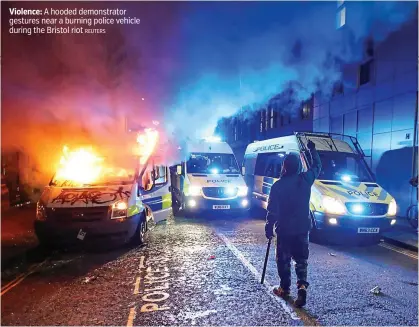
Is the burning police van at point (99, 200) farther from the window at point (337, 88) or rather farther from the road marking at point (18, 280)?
the window at point (337, 88)

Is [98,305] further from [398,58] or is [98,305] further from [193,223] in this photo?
[398,58]

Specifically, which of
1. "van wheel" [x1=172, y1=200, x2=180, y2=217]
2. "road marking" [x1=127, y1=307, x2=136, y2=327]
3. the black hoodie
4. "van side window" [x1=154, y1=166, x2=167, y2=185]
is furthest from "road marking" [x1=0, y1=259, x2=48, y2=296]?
"van wheel" [x1=172, y1=200, x2=180, y2=217]

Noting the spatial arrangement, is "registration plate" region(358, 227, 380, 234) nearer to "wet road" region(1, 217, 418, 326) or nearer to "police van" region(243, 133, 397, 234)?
"police van" region(243, 133, 397, 234)

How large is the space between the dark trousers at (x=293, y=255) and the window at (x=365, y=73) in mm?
10214

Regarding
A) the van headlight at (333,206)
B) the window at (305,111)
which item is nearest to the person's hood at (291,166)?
the van headlight at (333,206)

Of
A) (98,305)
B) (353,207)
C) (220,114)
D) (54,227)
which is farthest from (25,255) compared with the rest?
(220,114)

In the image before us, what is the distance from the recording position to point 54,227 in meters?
5.70

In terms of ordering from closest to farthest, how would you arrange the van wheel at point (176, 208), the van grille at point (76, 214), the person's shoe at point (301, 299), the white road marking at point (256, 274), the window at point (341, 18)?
the white road marking at point (256, 274) < the person's shoe at point (301, 299) < the van grille at point (76, 214) < the window at point (341, 18) < the van wheel at point (176, 208)

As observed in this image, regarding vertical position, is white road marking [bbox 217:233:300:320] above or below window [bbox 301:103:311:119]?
below

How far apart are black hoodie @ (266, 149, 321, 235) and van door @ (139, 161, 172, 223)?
12.5 ft

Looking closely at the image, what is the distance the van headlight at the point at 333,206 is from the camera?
260 inches

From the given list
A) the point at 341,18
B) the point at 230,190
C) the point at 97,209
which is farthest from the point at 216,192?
the point at 341,18

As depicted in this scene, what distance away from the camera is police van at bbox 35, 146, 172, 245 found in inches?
226

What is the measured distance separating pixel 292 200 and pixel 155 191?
4353 millimetres
